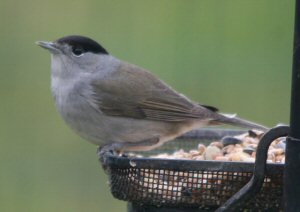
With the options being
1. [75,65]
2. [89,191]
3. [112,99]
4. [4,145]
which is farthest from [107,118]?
[4,145]

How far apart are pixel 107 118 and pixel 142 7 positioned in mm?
5647

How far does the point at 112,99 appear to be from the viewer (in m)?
6.91

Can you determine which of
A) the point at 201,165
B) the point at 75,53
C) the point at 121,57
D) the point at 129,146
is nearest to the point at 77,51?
the point at 75,53

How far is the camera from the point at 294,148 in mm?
4645

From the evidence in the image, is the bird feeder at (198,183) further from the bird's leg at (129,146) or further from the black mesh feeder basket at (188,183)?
the bird's leg at (129,146)

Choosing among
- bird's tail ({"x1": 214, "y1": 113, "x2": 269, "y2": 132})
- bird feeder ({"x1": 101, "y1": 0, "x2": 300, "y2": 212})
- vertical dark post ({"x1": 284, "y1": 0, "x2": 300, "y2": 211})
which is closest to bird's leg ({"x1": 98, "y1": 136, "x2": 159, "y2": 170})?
bird's tail ({"x1": 214, "y1": 113, "x2": 269, "y2": 132})

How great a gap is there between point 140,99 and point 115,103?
0.19 m

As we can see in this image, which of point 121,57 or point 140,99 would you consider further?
point 121,57

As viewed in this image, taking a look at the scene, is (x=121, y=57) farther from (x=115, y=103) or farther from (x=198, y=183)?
(x=198, y=183)

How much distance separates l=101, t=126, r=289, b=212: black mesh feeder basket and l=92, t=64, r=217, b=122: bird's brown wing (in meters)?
1.34

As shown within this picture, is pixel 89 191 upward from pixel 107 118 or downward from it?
downward

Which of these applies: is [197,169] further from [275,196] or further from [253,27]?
[253,27]

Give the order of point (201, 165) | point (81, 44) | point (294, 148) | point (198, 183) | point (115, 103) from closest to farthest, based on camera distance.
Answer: point (294, 148), point (201, 165), point (198, 183), point (115, 103), point (81, 44)

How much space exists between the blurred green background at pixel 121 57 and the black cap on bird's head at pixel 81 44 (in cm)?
246
